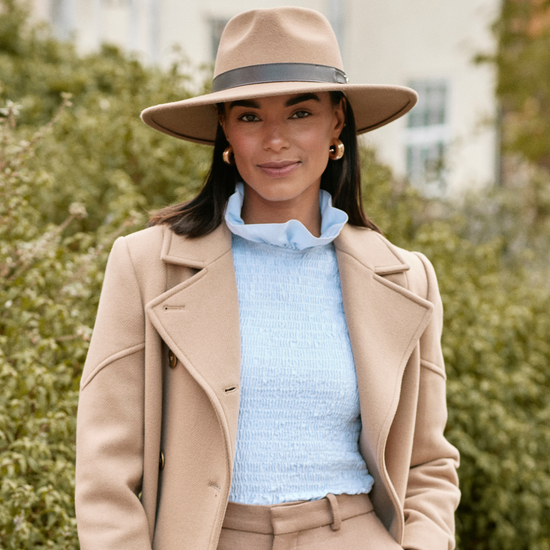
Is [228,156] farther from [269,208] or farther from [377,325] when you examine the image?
[377,325]

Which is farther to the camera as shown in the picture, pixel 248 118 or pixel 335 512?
pixel 248 118

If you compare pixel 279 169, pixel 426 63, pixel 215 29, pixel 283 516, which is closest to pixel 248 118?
pixel 279 169

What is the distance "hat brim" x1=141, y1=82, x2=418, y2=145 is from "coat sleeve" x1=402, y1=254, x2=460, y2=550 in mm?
624

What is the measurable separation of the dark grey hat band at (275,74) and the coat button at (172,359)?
0.77 metres

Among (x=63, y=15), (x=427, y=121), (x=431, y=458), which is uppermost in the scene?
(x=63, y=15)

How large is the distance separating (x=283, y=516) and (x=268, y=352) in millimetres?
416

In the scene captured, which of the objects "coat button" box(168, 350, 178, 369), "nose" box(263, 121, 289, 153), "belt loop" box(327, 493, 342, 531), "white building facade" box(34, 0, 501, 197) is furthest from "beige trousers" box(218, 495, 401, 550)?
"white building facade" box(34, 0, 501, 197)

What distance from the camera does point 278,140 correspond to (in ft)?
6.63

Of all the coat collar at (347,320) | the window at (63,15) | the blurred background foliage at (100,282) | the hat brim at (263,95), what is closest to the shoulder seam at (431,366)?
the coat collar at (347,320)

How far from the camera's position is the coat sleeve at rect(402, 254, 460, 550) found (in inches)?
85.3

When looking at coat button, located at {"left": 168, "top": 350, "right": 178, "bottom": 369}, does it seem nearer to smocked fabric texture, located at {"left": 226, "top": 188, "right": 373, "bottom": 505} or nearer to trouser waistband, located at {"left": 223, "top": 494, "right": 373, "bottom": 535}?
smocked fabric texture, located at {"left": 226, "top": 188, "right": 373, "bottom": 505}

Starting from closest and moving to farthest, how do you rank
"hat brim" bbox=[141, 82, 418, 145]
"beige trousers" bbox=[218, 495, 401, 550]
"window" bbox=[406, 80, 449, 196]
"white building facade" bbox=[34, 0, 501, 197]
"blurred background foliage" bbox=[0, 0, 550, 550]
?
"beige trousers" bbox=[218, 495, 401, 550] → "hat brim" bbox=[141, 82, 418, 145] → "blurred background foliage" bbox=[0, 0, 550, 550] → "white building facade" bbox=[34, 0, 501, 197] → "window" bbox=[406, 80, 449, 196]

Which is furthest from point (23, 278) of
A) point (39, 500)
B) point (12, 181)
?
point (39, 500)

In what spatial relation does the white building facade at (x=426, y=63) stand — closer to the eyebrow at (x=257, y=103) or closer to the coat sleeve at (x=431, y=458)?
the eyebrow at (x=257, y=103)
